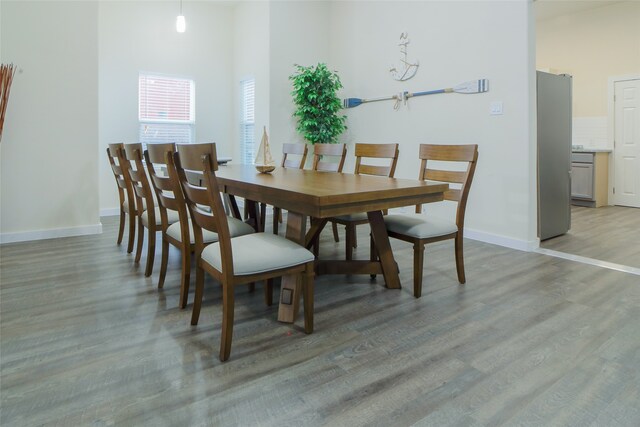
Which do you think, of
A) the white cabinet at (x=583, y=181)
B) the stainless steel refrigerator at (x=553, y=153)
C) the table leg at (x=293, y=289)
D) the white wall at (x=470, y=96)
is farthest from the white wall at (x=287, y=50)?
the white cabinet at (x=583, y=181)

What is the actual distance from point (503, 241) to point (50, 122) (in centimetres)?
467

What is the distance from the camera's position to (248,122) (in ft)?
21.5

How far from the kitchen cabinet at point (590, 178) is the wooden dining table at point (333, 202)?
516 centimetres

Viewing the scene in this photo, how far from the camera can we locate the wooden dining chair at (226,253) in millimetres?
1810

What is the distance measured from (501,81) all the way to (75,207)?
451 cm

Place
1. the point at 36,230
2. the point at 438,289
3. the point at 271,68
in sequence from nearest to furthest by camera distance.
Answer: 1. the point at 438,289
2. the point at 36,230
3. the point at 271,68

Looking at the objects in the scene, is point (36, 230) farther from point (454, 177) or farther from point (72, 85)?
point (454, 177)

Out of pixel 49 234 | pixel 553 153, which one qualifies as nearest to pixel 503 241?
pixel 553 153

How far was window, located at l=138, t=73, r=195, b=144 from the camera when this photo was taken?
609 centimetres

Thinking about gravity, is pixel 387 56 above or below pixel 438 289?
above

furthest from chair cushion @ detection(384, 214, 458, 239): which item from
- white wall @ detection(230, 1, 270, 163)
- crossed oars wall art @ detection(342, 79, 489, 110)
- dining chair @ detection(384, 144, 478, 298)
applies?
white wall @ detection(230, 1, 270, 163)

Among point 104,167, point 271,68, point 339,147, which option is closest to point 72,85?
point 104,167

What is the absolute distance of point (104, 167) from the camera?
5.83 meters

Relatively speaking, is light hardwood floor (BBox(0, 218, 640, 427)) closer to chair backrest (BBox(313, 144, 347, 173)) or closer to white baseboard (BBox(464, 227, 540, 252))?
white baseboard (BBox(464, 227, 540, 252))
